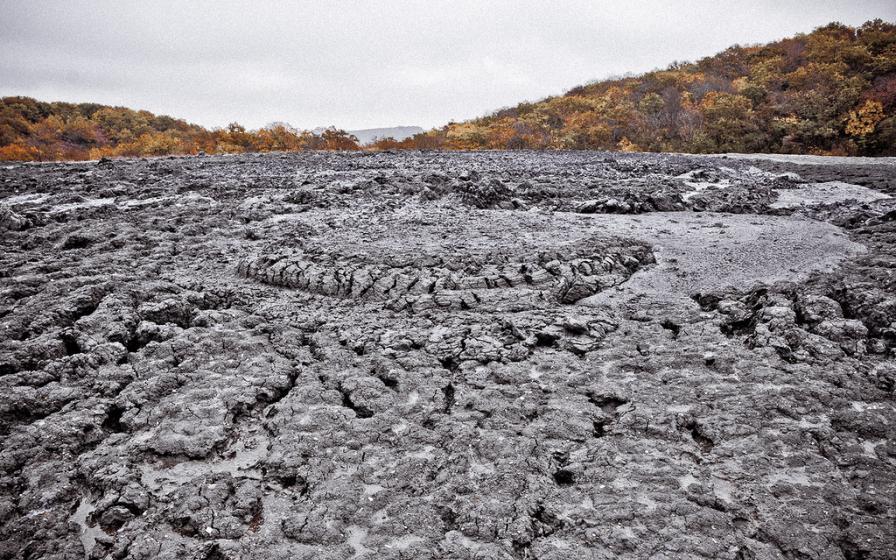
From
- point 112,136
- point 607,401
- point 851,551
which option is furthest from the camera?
point 112,136

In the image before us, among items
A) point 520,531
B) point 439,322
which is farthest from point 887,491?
point 439,322

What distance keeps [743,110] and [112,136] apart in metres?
35.6

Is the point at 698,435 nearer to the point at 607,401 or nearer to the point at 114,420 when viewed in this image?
the point at 607,401

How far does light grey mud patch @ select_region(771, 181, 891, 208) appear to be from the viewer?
9.53 m

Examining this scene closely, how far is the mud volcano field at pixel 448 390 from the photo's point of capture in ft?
9.40

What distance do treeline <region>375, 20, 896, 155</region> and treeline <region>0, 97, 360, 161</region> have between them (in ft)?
17.2

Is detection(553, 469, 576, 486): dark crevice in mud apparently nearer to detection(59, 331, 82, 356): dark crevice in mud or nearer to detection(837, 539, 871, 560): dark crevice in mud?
detection(837, 539, 871, 560): dark crevice in mud

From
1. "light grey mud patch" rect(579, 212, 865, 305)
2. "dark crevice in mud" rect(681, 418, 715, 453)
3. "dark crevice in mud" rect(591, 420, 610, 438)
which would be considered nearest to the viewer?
"dark crevice in mud" rect(681, 418, 715, 453)

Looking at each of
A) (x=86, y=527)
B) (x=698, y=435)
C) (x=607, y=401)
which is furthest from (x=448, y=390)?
(x=86, y=527)

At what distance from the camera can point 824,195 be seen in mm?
10156

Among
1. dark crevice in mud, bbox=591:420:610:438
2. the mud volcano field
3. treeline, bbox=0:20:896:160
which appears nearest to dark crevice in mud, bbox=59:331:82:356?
the mud volcano field

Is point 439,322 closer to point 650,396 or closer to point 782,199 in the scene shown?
point 650,396

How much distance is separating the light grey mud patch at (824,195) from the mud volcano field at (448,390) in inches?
70.9

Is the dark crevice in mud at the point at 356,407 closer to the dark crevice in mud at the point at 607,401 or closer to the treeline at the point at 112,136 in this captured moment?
the dark crevice in mud at the point at 607,401
